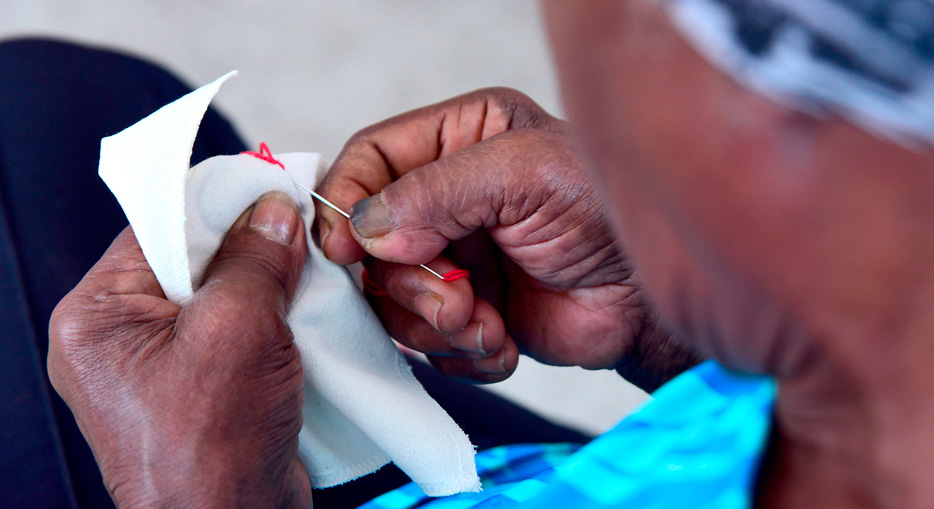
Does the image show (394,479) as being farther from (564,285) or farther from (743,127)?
(743,127)

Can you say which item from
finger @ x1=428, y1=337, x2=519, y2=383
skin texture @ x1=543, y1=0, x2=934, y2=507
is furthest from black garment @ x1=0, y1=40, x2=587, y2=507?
skin texture @ x1=543, y1=0, x2=934, y2=507

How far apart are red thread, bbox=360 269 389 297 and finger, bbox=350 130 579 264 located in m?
0.11

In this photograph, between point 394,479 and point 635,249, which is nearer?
point 635,249

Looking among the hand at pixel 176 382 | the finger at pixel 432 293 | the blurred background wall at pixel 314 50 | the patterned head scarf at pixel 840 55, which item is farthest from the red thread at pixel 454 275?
the blurred background wall at pixel 314 50

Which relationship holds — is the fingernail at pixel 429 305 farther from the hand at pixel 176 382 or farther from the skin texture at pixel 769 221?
the skin texture at pixel 769 221

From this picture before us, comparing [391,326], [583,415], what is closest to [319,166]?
[391,326]

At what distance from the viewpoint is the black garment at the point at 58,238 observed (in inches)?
28.5

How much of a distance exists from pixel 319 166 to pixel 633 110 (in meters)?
0.56

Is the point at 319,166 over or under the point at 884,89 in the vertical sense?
under

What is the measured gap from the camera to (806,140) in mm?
245

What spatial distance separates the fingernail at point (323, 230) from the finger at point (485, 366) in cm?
25

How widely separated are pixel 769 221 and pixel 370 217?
476 mm

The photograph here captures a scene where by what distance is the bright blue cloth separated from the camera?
1.47 ft

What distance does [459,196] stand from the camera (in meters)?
0.70
